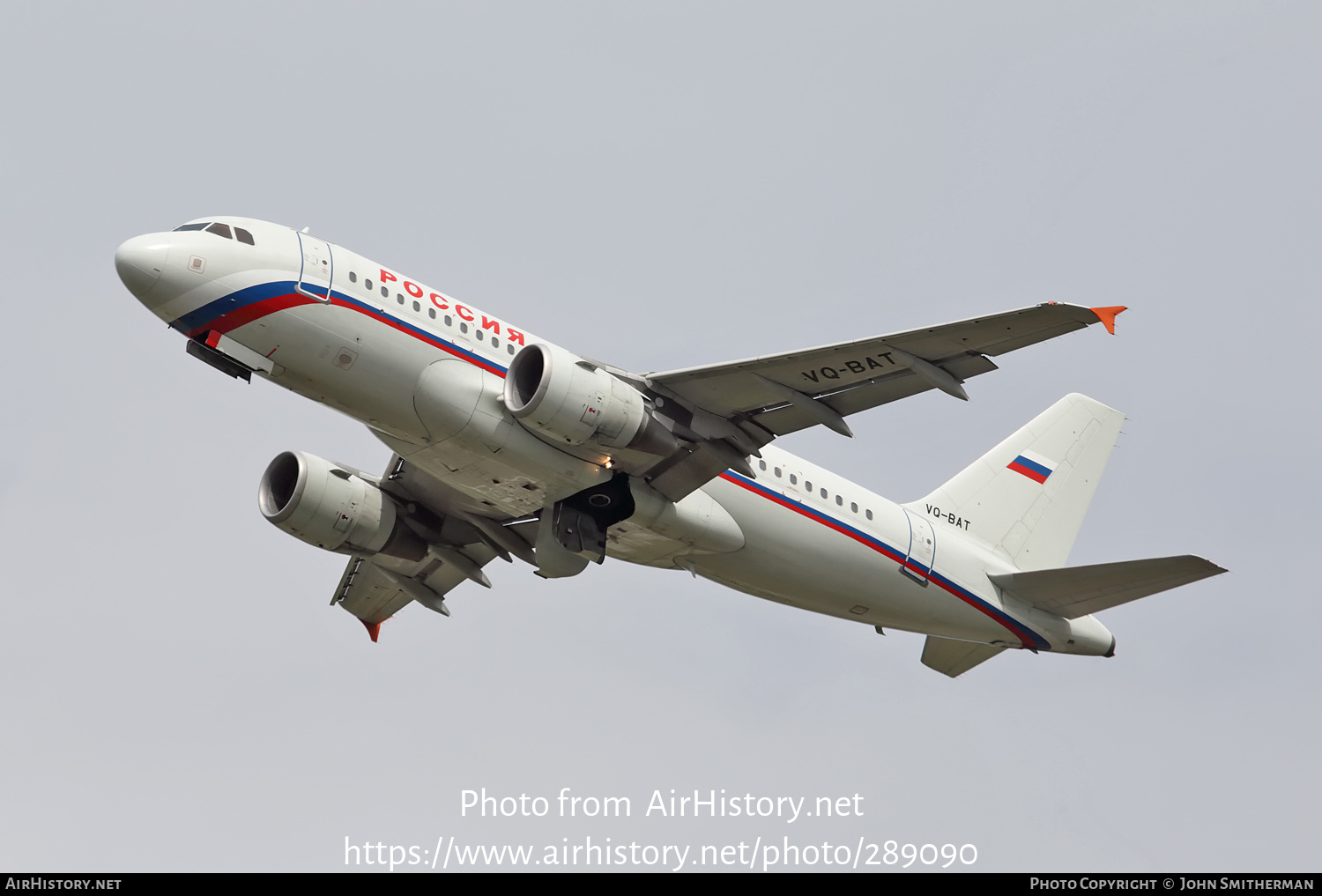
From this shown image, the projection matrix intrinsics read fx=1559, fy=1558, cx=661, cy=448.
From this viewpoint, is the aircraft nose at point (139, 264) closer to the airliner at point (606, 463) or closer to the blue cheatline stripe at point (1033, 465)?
the airliner at point (606, 463)

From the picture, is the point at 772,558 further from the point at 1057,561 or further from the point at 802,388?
the point at 1057,561

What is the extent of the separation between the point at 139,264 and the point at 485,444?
7088 mm

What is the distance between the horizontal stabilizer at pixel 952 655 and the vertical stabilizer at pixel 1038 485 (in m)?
2.41

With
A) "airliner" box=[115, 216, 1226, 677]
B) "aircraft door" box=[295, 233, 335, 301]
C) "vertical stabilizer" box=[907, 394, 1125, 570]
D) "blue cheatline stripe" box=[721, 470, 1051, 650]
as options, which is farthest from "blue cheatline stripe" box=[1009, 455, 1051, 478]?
"aircraft door" box=[295, 233, 335, 301]

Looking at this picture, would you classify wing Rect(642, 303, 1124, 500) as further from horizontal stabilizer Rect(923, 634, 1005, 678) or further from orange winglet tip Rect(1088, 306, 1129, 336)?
horizontal stabilizer Rect(923, 634, 1005, 678)

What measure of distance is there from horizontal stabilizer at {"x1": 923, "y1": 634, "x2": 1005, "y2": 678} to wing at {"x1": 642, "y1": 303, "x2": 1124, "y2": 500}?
969 centimetres

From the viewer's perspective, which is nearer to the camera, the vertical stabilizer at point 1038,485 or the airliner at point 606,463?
the airliner at point 606,463

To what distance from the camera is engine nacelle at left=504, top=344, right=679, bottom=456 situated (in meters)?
28.9

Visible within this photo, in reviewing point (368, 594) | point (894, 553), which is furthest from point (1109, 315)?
point (368, 594)

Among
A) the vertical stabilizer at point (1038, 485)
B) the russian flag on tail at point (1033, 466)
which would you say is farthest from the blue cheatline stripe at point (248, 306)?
the russian flag on tail at point (1033, 466)

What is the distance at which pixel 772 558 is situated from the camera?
3316 cm

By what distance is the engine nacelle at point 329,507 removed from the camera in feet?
114
